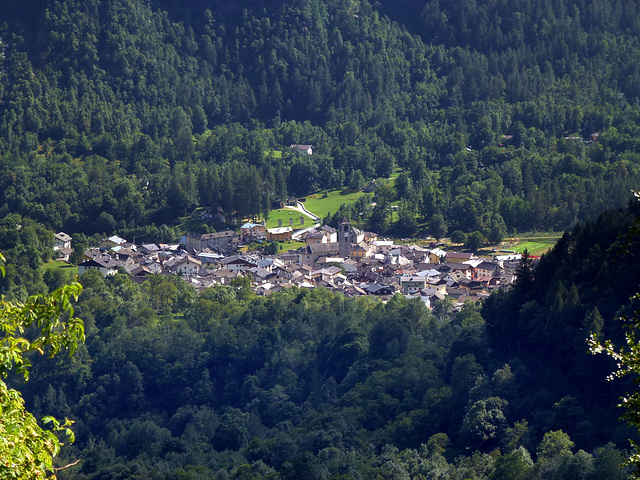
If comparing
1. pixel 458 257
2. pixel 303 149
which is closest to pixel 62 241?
pixel 458 257

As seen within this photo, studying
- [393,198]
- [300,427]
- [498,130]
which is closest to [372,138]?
[498,130]

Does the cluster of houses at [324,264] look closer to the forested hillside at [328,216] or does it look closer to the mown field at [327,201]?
the forested hillside at [328,216]

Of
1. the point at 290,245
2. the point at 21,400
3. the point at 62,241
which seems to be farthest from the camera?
the point at 290,245

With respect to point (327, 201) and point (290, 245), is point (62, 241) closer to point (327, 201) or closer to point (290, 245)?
point (290, 245)

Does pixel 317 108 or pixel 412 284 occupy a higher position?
pixel 317 108

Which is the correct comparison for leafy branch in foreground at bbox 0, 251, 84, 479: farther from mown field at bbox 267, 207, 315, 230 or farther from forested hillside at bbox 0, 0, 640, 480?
mown field at bbox 267, 207, 315, 230

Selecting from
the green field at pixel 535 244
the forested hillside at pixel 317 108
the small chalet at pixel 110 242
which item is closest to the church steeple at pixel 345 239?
the forested hillside at pixel 317 108

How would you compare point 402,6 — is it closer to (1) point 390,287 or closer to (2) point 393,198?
(2) point 393,198
